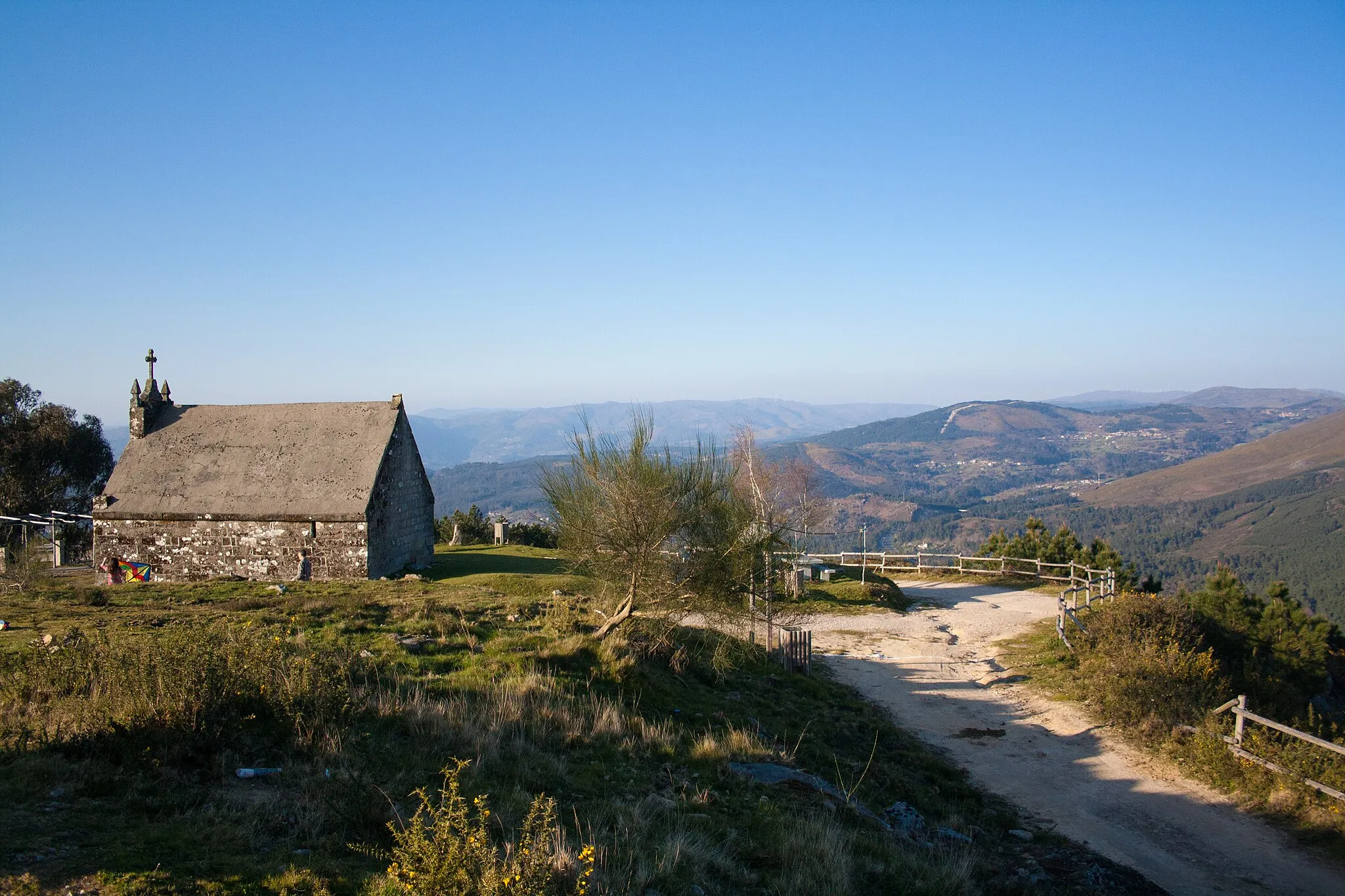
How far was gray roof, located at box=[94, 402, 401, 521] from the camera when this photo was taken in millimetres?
23219

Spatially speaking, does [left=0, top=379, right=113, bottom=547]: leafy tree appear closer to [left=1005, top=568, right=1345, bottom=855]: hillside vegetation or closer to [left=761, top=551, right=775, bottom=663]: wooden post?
[left=761, top=551, right=775, bottom=663]: wooden post

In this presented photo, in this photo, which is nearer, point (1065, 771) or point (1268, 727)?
point (1268, 727)

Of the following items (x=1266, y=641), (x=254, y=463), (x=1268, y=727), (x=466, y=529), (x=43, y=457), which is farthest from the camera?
(x=466, y=529)

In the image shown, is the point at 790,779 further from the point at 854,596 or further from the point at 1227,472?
the point at 1227,472

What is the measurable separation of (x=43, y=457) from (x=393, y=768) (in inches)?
1362

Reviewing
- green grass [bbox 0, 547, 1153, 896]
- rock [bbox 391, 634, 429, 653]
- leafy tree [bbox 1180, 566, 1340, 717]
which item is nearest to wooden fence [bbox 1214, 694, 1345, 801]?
green grass [bbox 0, 547, 1153, 896]

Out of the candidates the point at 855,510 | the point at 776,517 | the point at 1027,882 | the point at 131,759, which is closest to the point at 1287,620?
the point at 776,517

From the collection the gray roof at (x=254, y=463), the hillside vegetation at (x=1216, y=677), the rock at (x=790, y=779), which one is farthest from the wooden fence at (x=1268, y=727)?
the gray roof at (x=254, y=463)

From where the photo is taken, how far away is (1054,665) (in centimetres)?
1934

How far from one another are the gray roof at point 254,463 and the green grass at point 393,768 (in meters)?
10.8

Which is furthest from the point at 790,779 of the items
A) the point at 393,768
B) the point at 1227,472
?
the point at 1227,472

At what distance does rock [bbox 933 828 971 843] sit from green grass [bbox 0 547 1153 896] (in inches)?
16.1

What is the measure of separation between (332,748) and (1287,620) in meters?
25.2

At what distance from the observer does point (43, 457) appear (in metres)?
31.6
